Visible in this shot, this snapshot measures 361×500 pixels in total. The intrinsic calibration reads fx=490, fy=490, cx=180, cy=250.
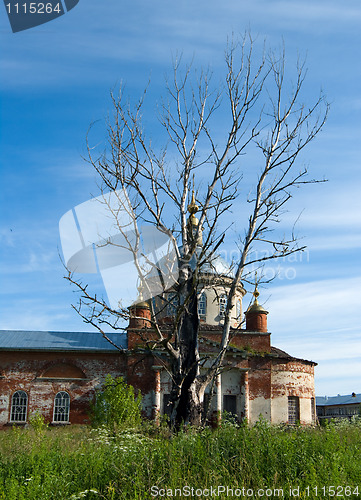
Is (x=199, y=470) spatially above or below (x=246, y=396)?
below

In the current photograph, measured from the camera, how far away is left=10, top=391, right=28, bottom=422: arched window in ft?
77.2

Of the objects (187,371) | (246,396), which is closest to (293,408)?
(246,396)

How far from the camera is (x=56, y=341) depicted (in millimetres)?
25812

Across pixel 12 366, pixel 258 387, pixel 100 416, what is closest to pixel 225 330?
pixel 100 416

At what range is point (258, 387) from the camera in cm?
2464

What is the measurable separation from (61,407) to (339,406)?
48239 millimetres

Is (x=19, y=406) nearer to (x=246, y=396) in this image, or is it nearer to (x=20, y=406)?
(x=20, y=406)

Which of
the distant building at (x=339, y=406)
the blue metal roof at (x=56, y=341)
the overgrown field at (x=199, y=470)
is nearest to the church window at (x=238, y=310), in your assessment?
the blue metal roof at (x=56, y=341)

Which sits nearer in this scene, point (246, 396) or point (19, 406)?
point (19, 406)

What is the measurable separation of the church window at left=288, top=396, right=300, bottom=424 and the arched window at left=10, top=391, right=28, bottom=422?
13243mm

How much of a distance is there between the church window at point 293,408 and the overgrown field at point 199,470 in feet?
58.9

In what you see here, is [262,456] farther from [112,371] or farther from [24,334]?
[24,334]

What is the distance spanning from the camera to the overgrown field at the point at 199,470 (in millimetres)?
5781

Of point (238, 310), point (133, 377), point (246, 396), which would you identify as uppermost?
point (238, 310)
